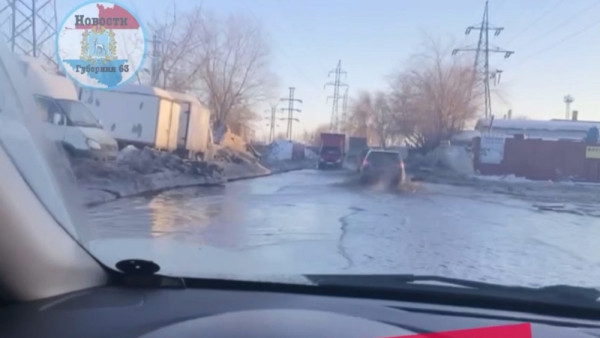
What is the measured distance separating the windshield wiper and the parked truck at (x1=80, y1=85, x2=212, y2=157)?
3.21m

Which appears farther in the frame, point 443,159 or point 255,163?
point 255,163

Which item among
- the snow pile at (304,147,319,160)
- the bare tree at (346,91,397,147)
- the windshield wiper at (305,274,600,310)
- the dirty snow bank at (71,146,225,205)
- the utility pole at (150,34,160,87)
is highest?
the utility pole at (150,34,160,87)

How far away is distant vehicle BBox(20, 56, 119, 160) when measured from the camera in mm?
4113

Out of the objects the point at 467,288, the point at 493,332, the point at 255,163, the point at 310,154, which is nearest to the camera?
the point at 493,332

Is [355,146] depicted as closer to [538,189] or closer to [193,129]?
[193,129]

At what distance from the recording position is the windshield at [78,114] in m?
5.39

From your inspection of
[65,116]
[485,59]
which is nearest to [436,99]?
[485,59]

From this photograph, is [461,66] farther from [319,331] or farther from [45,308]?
[45,308]

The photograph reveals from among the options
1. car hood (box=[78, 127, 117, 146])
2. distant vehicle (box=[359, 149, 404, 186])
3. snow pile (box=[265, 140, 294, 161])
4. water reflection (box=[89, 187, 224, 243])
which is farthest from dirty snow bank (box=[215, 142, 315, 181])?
car hood (box=[78, 127, 117, 146])

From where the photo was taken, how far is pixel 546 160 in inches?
265

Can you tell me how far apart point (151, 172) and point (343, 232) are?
2.92 meters

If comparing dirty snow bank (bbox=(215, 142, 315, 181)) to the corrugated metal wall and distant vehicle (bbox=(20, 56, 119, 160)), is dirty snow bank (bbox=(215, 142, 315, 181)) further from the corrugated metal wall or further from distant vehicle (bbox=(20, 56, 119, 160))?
the corrugated metal wall

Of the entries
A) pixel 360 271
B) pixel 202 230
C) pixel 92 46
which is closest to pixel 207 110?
pixel 202 230

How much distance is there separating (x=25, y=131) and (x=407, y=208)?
515 cm
